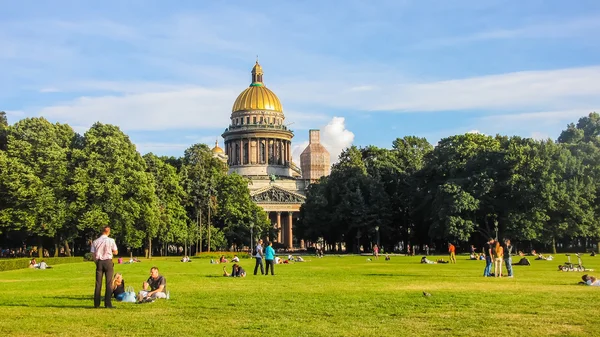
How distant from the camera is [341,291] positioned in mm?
22031

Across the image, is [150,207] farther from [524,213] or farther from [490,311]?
[490,311]

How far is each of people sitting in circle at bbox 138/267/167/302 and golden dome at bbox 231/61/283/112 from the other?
5874 inches

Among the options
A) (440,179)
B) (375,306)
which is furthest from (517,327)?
(440,179)

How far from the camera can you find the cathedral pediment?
144m

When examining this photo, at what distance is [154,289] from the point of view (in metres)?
20.3

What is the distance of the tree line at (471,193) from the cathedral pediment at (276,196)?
168 ft

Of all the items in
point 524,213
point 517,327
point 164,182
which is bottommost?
point 517,327

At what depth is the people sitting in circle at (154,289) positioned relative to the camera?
1934 centimetres

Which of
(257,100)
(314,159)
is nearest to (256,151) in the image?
(257,100)

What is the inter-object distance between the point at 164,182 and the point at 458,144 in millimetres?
32190

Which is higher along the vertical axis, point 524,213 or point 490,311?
point 524,213

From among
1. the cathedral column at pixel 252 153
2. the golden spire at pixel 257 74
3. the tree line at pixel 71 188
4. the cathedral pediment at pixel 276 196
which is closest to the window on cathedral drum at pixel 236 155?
the cathedral column at pixel 252 153

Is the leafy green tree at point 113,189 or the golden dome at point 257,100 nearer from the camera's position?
the leafy green tree at point 113,189

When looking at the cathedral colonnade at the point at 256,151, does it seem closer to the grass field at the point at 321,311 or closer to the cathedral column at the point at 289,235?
the cathedral column at the point at 289,235
